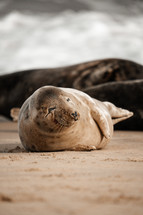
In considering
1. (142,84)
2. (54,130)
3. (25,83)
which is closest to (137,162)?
(54,130)

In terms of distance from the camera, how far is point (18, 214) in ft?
4.15

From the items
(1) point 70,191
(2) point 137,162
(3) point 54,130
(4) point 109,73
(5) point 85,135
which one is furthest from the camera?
(4) point 109,73

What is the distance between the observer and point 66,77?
1009cm

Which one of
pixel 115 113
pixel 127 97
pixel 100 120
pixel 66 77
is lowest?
pixel 66 77

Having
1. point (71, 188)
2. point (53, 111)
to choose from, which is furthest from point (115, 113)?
point (71, 188)

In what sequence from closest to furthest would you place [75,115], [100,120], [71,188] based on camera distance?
[71,188], [75,115], [100,120]

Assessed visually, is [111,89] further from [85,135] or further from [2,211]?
[2,211]

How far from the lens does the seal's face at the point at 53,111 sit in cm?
314

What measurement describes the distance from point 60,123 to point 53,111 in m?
0.14

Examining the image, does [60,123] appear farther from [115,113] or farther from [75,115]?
[115,113]

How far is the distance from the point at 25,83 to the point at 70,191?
9330 mm

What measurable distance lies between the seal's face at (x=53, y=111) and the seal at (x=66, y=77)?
20.4ft

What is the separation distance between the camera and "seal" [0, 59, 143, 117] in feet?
32.2

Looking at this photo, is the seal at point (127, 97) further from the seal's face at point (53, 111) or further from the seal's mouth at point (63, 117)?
the seal's mouth at point (63, 117)
